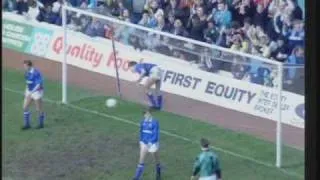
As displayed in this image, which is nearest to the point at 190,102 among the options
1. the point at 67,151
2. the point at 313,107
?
the point at 67,151

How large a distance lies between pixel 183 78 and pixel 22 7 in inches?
35.2

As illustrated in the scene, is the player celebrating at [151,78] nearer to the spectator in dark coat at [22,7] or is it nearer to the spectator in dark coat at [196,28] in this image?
the spectator in dark coat at [196,28]

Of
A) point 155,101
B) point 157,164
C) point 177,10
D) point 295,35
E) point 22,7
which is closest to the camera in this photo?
point 22,7

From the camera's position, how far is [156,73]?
311 centimetres

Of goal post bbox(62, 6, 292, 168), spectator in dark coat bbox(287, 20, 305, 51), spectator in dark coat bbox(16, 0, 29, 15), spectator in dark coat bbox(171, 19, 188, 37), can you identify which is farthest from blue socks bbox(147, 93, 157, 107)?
spectator in dark coat bbox(16, 0, 29, 15)

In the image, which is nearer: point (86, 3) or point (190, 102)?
point (86, 3)

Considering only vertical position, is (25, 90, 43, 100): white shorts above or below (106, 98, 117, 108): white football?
above

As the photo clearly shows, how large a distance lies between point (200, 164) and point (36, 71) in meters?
0.65

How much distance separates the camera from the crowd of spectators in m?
2.78

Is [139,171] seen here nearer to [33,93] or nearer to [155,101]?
[155,101]

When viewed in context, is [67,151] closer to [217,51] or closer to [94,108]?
[94,108]

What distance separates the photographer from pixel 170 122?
299 centimetres

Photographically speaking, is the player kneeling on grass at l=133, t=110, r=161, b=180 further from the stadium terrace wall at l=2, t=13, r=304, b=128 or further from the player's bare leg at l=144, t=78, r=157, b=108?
the stadium terrace wall at l=2, t=13, r=304, b=128

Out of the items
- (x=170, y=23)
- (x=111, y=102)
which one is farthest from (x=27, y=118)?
(x=170, y=23)
